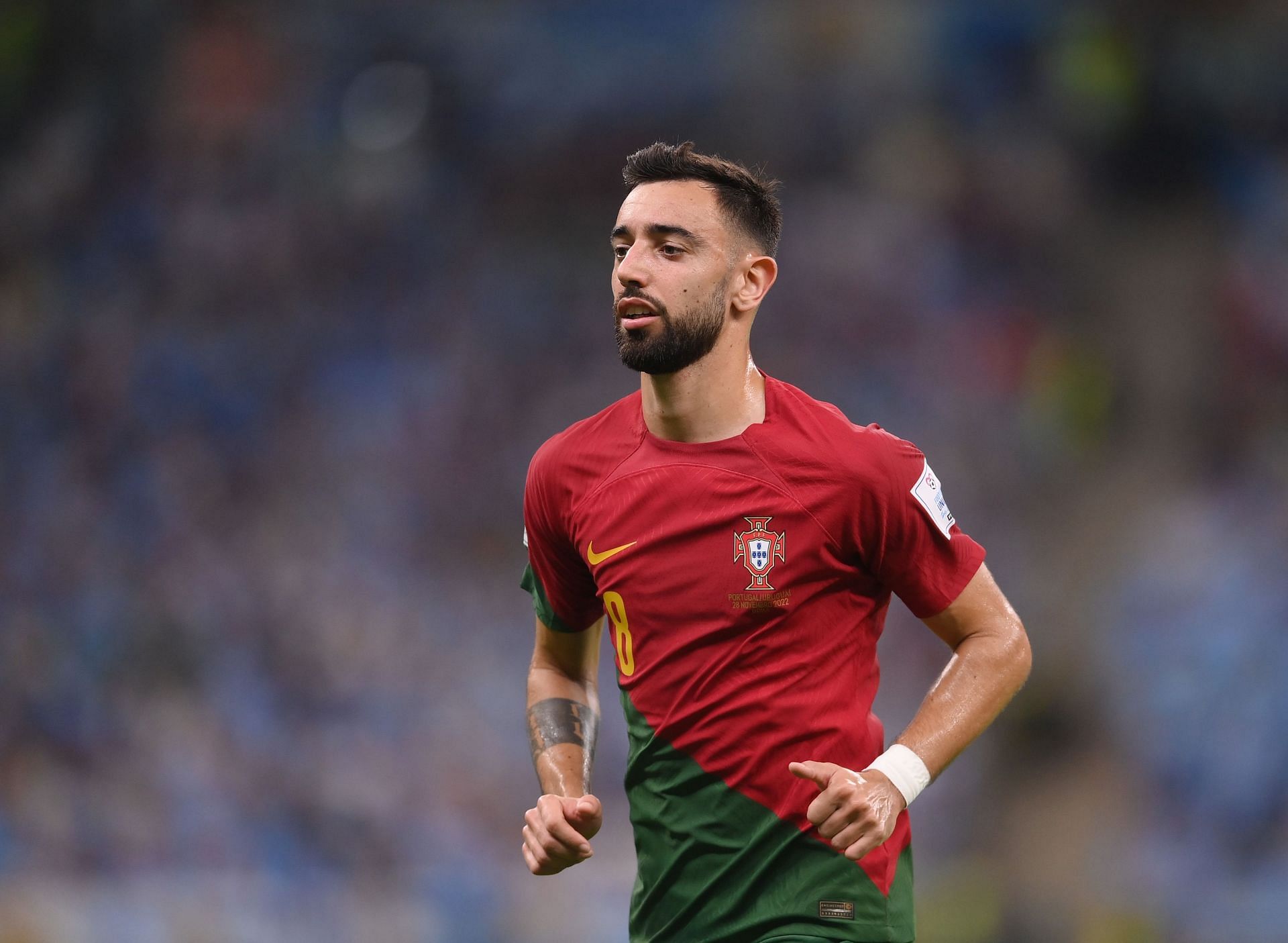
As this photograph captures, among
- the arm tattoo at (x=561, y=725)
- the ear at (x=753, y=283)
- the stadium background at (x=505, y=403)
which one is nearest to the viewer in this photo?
the ear at (x=753, y=283)

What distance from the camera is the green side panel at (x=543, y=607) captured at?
141 inches

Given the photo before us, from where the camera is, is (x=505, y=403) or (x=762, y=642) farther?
(x=505, y=403)

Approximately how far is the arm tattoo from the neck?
0.76m

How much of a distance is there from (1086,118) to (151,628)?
25.6 ft

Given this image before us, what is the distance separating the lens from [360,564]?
10.1 meters

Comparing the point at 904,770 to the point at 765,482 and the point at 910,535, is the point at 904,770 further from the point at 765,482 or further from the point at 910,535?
the point at 765,482

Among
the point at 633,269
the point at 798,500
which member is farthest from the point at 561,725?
the point at 633,269

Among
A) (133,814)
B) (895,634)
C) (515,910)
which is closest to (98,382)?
(133,814)

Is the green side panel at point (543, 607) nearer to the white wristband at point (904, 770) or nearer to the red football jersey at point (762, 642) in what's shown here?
the red football jersey at point (762, 642)

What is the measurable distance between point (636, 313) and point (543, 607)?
83 cm

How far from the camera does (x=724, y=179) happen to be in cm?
340

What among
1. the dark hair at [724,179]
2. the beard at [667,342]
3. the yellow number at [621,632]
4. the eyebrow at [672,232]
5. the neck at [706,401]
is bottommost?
the yellow number at [621,632]

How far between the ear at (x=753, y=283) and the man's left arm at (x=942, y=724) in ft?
2.74

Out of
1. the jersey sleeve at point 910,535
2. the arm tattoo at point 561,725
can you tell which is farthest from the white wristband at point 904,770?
the arm tattoo at point 561,725
